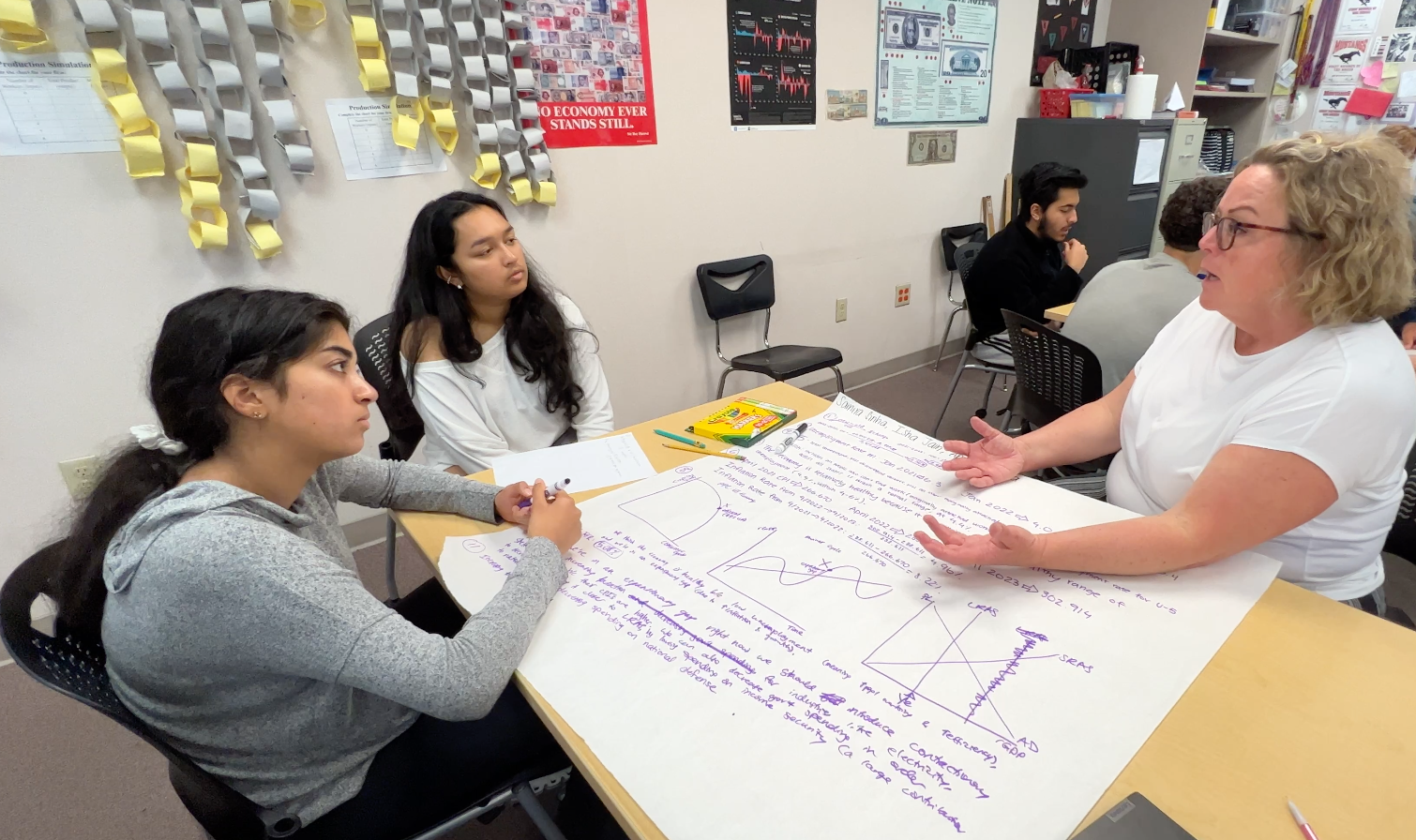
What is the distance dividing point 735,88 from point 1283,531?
2.49 meters

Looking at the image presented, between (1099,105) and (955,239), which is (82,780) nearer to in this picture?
(955,239)

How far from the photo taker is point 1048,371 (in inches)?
78.5

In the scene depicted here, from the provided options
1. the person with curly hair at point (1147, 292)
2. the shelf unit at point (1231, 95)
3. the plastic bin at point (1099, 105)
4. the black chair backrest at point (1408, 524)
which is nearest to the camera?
the black chair backrest at point (1408, 524)

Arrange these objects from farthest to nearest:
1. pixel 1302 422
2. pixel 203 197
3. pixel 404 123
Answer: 1. pixel 404 123
2. pixel 203 197
3. pixel 1302 422

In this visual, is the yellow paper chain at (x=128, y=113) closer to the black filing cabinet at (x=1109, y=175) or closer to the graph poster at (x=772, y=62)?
the graph poster at (x=772, y=62)

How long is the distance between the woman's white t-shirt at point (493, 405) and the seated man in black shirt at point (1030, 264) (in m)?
1.76

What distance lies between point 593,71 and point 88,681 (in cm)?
227

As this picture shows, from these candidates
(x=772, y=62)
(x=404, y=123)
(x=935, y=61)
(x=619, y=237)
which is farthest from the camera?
(x=935, y=61)

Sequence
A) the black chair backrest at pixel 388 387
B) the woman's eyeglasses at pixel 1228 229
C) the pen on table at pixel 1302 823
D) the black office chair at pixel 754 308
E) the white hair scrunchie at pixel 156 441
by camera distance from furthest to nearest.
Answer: the black office chair at pixel 754 308 < the black chair backrest at pixel 388 387 < the woman's eyeglasses at pixel 1228 229 < the white hair scrunchie at pixel 156 441 < the pen on table at pixel 1302 823

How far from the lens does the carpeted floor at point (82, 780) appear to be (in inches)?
57.7

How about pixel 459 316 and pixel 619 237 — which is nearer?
pixel 459 316

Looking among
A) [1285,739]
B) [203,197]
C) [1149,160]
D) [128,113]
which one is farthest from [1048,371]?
[128,113]

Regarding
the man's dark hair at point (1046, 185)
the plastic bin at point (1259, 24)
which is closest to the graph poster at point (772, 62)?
the man's dark hair at point (1046, 185)

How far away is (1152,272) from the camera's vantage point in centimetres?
189
